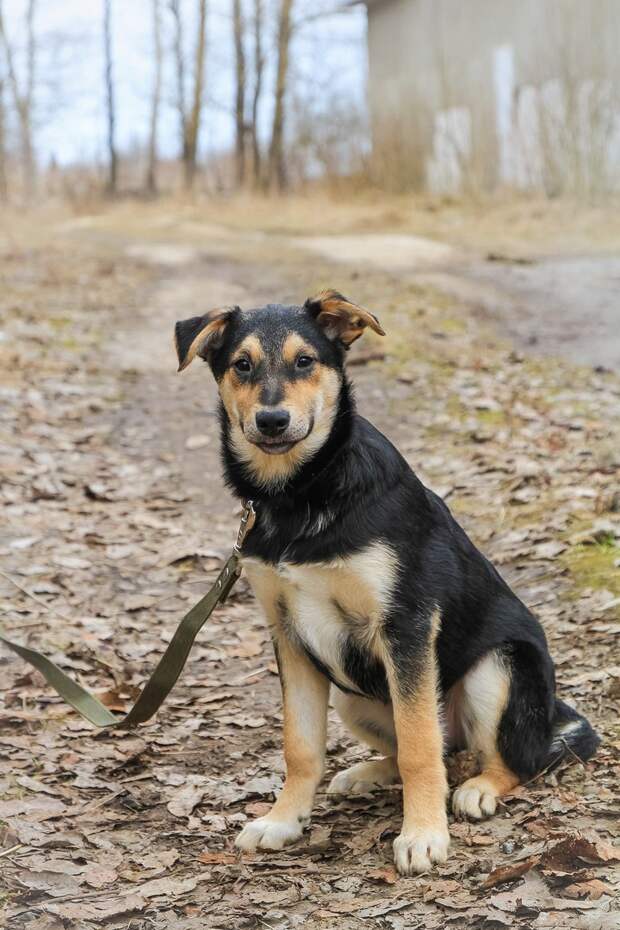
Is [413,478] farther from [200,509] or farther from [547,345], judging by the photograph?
[547,345]

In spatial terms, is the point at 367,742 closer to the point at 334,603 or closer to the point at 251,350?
the point at 334,603

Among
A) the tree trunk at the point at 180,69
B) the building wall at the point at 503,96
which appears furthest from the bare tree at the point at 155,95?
the building wall at the point at 503,96

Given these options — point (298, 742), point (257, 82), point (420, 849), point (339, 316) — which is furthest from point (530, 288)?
point (257, 82)

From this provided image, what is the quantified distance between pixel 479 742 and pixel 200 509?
412 cm

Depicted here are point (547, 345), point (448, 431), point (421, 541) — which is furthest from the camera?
point (547, 345)

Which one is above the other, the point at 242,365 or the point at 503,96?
the point at 503,96

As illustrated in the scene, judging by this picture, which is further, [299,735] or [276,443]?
[299,735]

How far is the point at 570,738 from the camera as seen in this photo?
415cm

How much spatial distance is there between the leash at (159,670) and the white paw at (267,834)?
64 cm

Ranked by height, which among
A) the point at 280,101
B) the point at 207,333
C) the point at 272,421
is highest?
the point at 280,101

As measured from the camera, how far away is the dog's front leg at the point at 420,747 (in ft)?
12.2

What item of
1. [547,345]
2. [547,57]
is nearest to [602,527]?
[547,345]

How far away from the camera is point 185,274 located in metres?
16.7

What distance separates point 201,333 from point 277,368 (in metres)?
0.36
